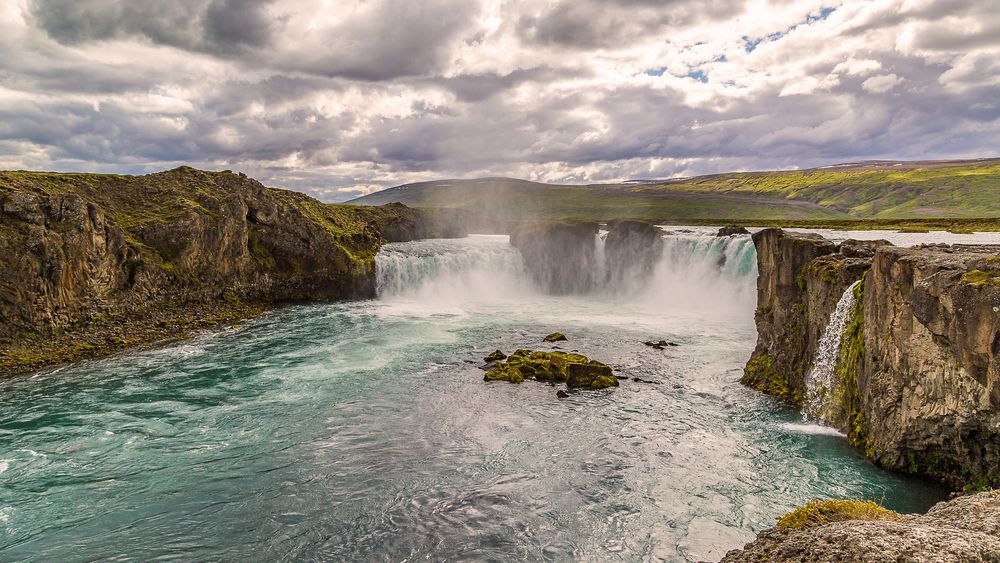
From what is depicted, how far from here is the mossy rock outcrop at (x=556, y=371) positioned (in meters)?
27.8

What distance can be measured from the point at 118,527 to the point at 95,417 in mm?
10798

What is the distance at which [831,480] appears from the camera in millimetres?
17188

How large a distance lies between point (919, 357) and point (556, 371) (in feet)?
54.9

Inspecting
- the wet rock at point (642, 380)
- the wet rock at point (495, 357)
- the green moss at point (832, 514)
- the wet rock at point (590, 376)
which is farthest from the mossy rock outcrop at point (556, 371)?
the green moss at point (832, 514)

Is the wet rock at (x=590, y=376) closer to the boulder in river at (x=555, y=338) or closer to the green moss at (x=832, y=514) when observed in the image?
the boulder in river at (x=555, y=338)

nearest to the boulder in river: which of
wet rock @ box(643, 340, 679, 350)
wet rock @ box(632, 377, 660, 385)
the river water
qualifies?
the river water

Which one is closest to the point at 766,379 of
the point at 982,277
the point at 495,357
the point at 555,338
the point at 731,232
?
the point at 982,277

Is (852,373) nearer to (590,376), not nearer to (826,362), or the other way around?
(826,362)

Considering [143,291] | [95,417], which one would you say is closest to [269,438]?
[95,417]

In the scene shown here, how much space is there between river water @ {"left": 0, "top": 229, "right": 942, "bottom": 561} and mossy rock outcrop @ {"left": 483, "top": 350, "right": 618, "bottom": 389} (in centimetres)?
97

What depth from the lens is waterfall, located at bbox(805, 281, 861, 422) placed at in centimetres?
2102

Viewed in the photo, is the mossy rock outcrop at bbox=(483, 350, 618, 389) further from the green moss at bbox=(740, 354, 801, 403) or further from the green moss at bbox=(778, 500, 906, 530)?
the green moss at bbox=(778, 500, 906, 530)

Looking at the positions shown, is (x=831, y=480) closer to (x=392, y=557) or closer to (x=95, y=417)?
(x=392, y=557)

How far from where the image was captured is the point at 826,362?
71.7 feet
